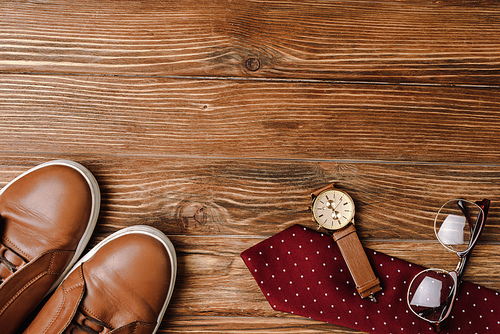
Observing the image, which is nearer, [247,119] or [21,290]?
[21,290]

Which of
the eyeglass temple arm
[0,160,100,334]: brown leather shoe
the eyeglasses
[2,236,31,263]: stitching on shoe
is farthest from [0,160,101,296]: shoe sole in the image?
the eyeglass temple arm

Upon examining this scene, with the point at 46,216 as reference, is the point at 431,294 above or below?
below

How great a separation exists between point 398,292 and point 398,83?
2.07 feet

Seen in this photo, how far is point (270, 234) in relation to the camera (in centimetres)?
96

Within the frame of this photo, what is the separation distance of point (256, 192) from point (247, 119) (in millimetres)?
224

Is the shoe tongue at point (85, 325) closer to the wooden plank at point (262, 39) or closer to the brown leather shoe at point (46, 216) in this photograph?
the brown leather shoe at point (46, 216)

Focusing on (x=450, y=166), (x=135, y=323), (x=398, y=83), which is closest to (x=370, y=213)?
(x=450, y=166)

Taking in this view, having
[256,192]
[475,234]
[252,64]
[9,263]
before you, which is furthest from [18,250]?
[475,234]

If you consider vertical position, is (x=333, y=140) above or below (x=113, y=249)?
above

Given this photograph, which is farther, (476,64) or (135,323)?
(476,64)

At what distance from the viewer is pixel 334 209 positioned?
916mm

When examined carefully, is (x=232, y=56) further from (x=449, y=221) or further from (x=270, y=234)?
(x=449, y=221)

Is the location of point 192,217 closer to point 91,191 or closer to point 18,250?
point 91,191

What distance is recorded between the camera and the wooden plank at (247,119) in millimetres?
965
